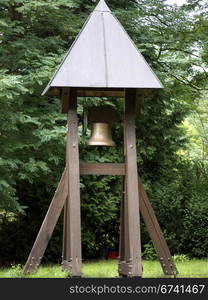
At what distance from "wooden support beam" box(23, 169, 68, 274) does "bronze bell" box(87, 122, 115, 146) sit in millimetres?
665

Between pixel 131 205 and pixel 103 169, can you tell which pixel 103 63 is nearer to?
pixel 103 169

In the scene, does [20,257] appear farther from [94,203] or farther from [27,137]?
[27,137]

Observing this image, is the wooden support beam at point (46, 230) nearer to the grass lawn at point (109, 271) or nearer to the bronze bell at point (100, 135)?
the grass lawn at point (109, 271)

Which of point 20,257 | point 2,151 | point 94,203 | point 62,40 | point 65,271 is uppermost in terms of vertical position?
point 62,40

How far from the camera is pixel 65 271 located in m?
6.52

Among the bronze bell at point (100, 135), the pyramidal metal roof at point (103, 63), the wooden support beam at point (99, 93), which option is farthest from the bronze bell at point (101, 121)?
the pyramidal metal roof at point (103, 63)

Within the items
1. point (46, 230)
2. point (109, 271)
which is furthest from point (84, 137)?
point (46, 230)

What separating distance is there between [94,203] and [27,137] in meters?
2.78

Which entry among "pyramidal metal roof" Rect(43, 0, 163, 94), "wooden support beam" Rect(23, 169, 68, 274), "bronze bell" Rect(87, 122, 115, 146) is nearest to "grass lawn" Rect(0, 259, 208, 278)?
"wooden support beam" Rect(23, 169, 68, 274)

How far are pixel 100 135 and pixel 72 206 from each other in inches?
42.1

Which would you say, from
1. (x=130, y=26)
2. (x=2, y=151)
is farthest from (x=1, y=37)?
(x=130, y=26)

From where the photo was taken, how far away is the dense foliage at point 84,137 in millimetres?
9547

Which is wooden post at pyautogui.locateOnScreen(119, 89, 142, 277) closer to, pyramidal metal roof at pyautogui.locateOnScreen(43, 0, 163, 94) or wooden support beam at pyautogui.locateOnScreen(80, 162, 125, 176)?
wooden support beam at pyautogui.locateOnScreen(80, 162, 125, 176)

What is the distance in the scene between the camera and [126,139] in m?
6.62
